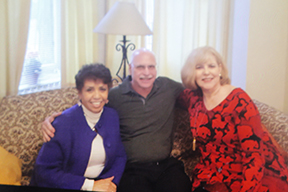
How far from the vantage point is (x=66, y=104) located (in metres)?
1.62

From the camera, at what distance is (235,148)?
132 centimetres

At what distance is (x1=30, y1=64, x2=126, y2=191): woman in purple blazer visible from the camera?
46.5 inches

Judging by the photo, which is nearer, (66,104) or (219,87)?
(219,87)

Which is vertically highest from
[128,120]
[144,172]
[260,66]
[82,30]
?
[82,30]

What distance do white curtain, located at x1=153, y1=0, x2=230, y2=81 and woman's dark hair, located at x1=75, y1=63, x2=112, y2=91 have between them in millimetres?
936

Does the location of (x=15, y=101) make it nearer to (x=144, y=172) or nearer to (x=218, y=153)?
(x=144, y=172)

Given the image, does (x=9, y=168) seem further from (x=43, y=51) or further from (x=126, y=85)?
(x=126, y=85)

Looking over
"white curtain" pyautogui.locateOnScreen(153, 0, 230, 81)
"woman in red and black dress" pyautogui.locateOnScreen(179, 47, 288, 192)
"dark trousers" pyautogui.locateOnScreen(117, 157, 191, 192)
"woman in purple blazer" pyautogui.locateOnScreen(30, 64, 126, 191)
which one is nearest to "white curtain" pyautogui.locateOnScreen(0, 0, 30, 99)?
"woman in purple blazer" pyautogui.locateOnScreen(30, 64, 126, 191)

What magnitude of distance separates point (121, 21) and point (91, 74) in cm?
75

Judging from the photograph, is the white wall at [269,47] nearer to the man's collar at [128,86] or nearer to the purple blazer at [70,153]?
the man's collar at [128,86]

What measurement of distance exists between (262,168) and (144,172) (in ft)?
1.86

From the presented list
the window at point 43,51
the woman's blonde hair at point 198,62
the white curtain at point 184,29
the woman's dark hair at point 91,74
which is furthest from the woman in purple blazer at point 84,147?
the white curtain at point 184,29

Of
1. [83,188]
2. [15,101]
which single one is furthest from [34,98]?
[83,188]

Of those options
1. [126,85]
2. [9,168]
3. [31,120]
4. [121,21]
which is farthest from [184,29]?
[9,168]
